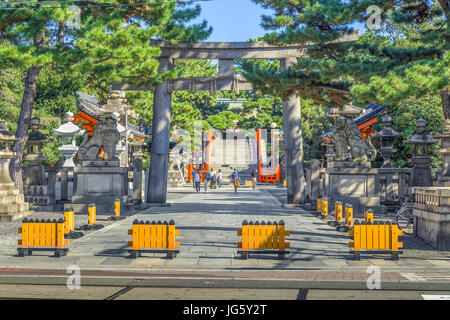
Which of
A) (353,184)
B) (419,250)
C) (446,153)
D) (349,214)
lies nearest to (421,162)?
(446,153)

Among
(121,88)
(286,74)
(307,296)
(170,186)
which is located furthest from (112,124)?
(170,186)

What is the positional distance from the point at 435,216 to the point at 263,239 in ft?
14.2

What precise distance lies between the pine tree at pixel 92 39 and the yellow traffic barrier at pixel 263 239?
36.2 ft

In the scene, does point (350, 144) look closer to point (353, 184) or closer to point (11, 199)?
point (353, 184)

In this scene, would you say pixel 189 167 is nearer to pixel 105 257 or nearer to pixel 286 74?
pixel 286 74

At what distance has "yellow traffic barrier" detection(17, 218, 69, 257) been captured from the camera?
10805mm

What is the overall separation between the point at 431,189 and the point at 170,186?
40.2 meters

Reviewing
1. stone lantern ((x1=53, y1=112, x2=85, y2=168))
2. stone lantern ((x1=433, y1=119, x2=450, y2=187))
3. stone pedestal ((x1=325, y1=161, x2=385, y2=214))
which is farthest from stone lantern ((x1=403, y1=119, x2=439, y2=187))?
stone lantern ((x1=53, y1=112, x2=85, y2=168))

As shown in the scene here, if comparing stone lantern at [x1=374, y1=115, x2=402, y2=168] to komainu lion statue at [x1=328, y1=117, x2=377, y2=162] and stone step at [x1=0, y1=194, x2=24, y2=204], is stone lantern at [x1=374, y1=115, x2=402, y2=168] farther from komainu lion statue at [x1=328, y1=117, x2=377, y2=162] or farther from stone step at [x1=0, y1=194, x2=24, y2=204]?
stone step at [x1=0, y1=194, x2=24, y2=204]

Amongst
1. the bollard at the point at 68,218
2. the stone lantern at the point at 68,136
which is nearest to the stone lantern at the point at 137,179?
Result: the stone lantern at the point at 68,136

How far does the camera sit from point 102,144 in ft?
69.6

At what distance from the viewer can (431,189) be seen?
12828mm

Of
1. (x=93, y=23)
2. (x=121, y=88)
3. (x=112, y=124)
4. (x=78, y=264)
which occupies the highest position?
(x=93, y=23)

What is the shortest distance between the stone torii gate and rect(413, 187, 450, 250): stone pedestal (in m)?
10.6
